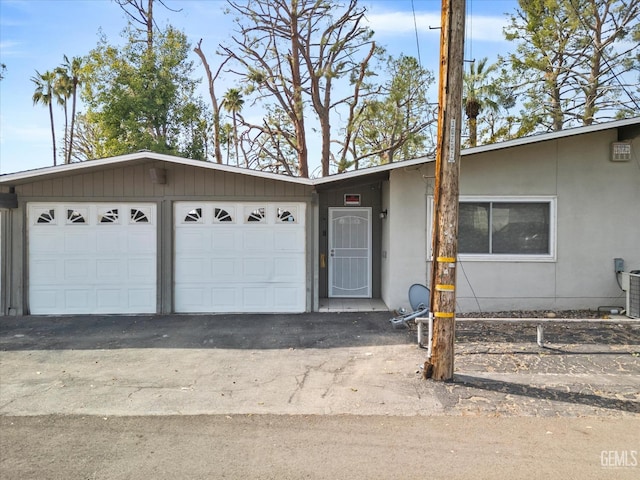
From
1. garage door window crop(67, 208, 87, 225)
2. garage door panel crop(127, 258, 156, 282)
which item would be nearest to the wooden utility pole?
garage door panel crop(127, 258, 156, 282)

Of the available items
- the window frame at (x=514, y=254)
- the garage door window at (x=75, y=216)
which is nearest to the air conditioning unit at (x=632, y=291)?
the window frame at (x=514, y=254)

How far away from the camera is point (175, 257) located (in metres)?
9.50

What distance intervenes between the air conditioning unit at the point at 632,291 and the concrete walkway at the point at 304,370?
658 mm

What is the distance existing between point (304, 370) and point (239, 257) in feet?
13.5

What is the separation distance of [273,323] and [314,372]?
9.49 ft

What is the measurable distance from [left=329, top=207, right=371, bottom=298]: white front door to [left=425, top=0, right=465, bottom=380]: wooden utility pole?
584cm

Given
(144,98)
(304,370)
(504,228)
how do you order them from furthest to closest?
(144,98), (504,228), (304,370)

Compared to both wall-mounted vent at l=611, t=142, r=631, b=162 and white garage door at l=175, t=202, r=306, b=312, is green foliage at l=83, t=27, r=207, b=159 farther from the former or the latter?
wall-mounted vent at l=611, t=142, r=631, b=162

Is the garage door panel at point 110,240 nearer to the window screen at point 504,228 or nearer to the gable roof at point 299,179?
the gable roof at point 299,179

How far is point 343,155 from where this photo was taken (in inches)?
966

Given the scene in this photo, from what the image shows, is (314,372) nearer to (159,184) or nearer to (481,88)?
(159,184)

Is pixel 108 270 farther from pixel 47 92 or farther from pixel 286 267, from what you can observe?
pixel 47 92

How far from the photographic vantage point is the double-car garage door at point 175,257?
9.45 m

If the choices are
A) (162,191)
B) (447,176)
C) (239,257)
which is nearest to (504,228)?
(447,176)
